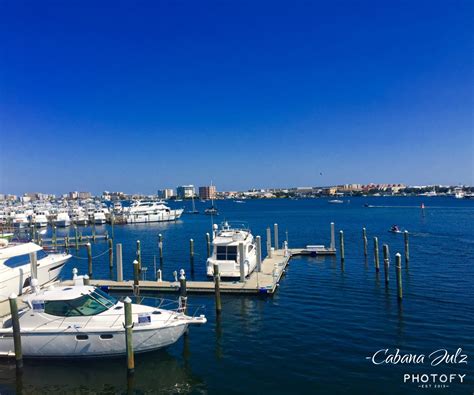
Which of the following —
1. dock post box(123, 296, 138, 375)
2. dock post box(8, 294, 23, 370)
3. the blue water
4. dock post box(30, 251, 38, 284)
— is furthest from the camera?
dock post box(30, 251, 38, 284)

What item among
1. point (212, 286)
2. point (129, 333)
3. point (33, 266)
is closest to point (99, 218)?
point (33, 266)

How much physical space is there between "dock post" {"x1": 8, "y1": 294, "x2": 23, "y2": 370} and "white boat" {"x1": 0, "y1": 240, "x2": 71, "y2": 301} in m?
6.09

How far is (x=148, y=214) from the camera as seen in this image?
99.1 meters

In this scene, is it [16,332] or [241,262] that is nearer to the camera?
[16,332]

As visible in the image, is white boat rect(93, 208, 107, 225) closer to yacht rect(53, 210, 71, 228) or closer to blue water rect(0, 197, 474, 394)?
yacht rect(53, 210, 71, 228)

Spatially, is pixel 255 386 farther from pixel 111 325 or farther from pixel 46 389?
pixel 46 389

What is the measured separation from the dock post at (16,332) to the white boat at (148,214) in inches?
3293

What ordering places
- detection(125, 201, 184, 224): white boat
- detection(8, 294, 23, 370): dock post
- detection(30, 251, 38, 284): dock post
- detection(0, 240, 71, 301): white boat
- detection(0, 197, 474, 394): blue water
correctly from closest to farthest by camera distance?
detection(0, 197, 474, 394): blue water
detection(8, 294, 23, 370): dock post
detection(0, 240, 71, 301): white boat
detection(30, 251, 38, 284): dock post
detection(125, 201, 184, 224): white boat

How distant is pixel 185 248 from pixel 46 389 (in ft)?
113

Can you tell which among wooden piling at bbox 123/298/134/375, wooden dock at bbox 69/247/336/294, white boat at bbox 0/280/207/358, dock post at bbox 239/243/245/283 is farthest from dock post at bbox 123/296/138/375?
dock post at bbox 239/243/245/283

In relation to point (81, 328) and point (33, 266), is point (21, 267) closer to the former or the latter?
point (33, 266)

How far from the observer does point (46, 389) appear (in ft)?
46.9

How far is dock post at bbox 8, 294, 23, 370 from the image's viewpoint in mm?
14781

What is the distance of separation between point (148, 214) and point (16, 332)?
85.5 m
